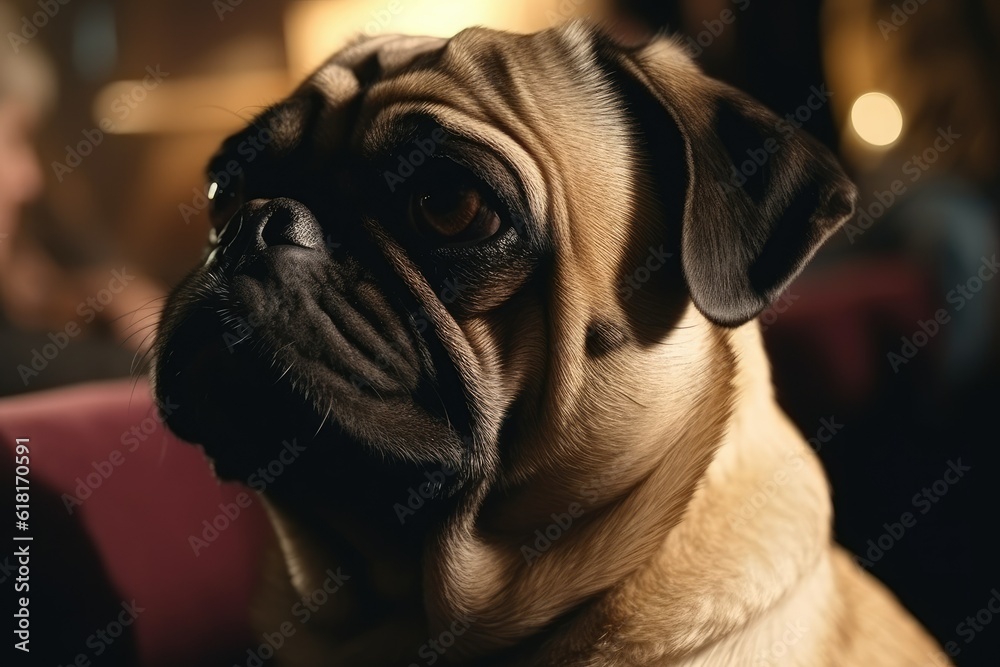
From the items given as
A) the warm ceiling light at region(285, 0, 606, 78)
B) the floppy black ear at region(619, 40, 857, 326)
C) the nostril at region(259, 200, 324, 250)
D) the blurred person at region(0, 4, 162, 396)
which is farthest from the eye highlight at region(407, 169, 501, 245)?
the blurred person at region(0, 4, 162, 396)

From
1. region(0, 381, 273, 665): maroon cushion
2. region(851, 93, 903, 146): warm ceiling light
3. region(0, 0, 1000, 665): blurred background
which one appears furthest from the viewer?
region(851, 93, 903, 146): warm ceiling light

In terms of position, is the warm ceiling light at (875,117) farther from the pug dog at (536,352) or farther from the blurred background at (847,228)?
the pug dog at (536,352)

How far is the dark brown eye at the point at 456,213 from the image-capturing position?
865mm

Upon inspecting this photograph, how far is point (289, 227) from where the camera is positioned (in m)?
0.87

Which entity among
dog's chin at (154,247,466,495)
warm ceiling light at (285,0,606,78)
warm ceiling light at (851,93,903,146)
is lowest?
dog's chin at (154,247,466,495)

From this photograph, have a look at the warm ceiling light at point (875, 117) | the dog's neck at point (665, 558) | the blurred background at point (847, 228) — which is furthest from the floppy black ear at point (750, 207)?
the warm ceiling light at point (875, 117)

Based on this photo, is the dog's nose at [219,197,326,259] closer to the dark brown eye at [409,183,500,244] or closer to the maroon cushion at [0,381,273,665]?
the dark brown eye at [409,183,500,244]

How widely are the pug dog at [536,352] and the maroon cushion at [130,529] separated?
0.37m

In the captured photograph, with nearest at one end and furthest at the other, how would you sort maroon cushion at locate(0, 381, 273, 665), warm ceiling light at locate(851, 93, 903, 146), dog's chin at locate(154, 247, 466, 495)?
1. dog's chin at locate(154, 247, 466, 495)
2. maroon cushion at locate(0, 381, 273, 665)
3. warm ceiling light at locate(851, 93, 903, 146)

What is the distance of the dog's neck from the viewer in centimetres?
91

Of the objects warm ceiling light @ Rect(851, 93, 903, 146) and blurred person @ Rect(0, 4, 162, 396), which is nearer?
blurred person @ Rect(0, 4, 162, 396)

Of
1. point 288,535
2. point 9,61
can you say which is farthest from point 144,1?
point 288,535

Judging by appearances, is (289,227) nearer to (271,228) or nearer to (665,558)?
(271,228)

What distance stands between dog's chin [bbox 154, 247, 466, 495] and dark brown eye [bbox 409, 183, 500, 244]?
0.10m
